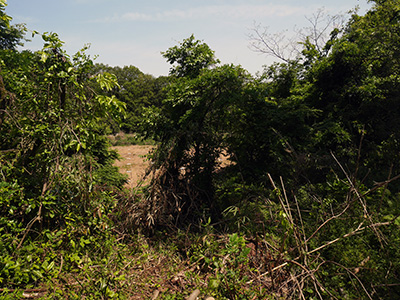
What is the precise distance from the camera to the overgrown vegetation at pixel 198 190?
118 inches

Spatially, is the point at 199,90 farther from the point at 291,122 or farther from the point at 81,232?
the point at 81,232

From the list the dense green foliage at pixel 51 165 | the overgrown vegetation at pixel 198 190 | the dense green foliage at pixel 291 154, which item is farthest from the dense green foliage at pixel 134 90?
the dense green foliage at pixel 51 165

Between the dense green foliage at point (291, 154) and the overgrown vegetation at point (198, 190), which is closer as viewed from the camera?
the overgrown vegetation at point (198, 190)

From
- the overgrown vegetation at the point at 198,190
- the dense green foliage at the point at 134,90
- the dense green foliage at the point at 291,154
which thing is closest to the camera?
the overgrown vegetation at the point at 198,190

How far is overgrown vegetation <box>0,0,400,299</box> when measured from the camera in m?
2.99

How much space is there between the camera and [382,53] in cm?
659

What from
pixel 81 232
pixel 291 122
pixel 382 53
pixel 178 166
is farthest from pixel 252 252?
pixel 382 53

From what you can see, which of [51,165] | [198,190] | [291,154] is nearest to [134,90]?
[198,190]

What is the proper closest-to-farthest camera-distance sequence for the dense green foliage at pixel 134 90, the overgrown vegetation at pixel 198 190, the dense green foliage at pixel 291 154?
the overgrown vegetation at pixel 198 190 < the dense green foliage at pixel 291 154 < the dense green foliage at pixel 134 90

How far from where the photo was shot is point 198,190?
5188mm

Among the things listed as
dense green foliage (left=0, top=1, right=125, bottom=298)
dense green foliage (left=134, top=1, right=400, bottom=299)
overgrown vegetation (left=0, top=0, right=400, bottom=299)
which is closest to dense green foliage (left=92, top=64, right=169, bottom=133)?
dense green foliage (left=134, top=1, right=400, bottom=299)

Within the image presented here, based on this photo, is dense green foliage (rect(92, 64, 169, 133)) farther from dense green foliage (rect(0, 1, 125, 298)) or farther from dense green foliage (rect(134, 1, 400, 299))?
dense green foliage (rect(0, 1, 125, 298))

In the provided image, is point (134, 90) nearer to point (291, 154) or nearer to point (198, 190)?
point (198, 190)

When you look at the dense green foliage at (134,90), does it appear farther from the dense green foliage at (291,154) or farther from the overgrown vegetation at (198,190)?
the overgrown vegetation at (198,190)
